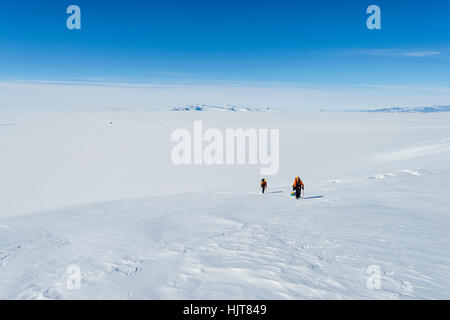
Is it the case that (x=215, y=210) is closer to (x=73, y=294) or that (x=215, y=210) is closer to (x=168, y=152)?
(x=73, y=294)

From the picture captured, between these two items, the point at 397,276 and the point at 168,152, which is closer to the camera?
the point at 397,276

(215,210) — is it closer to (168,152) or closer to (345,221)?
(345,221)

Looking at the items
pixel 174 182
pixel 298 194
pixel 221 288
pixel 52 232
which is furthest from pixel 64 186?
pixel 221 288

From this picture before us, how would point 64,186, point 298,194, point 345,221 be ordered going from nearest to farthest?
point 345,221 → point 298,194 → point 64,186

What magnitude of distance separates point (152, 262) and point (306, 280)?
9.58 feet

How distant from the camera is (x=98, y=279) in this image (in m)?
4.85

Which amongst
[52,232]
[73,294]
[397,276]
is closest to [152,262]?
[73,294]

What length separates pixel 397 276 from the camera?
506 cm

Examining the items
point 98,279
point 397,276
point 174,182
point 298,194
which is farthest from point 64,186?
point 397,276
